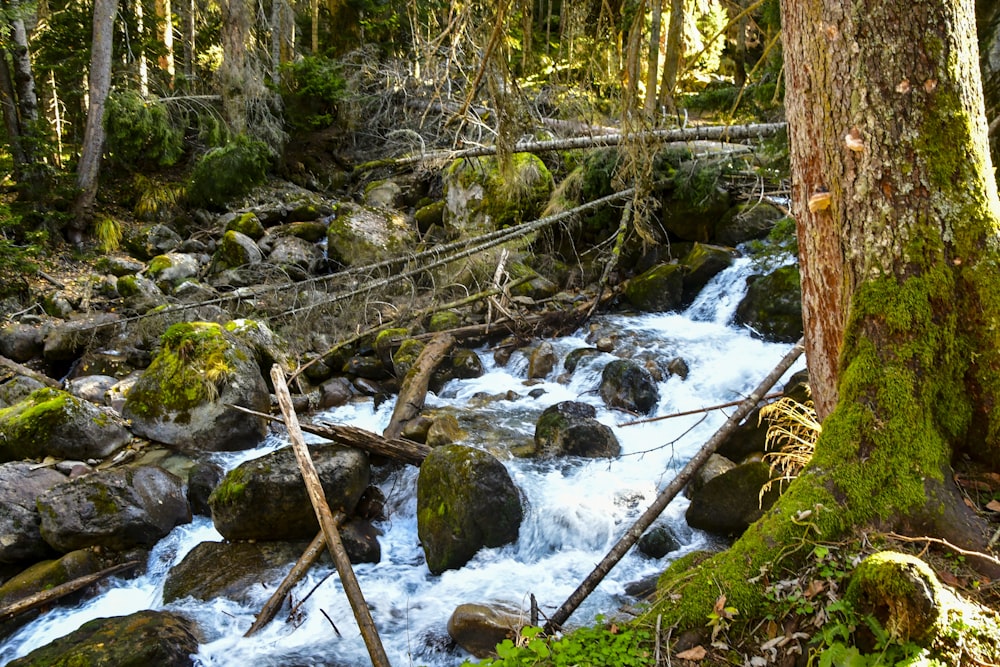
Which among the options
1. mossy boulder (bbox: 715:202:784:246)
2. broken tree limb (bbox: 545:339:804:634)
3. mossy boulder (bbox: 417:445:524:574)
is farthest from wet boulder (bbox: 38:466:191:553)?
mossy boulder (bbox: 715:202:784:246)

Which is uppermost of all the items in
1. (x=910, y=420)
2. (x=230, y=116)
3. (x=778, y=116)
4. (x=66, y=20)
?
(x=66, y=20)

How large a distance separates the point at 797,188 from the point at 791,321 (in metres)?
6.26

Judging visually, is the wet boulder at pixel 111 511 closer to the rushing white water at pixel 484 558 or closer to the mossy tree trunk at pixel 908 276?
the rushing white water at pixel 484 558

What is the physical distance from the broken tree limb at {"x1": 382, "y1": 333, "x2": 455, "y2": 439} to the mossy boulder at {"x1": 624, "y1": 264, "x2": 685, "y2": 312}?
10.9 feet

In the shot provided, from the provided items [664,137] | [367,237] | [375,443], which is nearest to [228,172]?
[367,237]

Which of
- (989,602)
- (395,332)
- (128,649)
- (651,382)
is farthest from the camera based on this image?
(395,332)

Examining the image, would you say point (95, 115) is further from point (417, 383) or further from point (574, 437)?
point (574, 437)

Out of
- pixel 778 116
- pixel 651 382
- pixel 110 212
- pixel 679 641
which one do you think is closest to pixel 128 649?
pixel 679 641

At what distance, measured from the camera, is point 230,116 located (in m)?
15.4

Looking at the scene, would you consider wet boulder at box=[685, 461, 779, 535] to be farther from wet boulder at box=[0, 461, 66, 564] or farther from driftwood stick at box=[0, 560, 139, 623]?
wet boulder at box=[0, 461, 66, 564]

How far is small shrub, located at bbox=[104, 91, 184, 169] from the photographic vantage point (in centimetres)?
1320

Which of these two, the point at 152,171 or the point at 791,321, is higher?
the point at 152,171

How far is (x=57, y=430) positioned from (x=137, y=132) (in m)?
8.98

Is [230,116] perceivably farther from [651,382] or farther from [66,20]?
[651,382]
